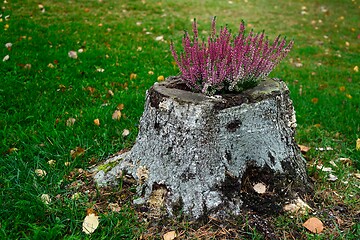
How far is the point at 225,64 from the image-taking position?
2.39 meters

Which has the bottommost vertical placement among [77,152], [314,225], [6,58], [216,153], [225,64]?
[314,225]

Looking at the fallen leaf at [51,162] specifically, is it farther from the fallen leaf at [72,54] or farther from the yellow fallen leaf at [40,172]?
the fallen leaf at [72,54]

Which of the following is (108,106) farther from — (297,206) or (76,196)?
(297,206)

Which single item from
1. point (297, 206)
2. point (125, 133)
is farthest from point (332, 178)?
point (125, 133)

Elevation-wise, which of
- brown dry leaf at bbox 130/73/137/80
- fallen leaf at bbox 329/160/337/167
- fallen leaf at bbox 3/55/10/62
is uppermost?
fallen leaf at bbox 3/55/10/62

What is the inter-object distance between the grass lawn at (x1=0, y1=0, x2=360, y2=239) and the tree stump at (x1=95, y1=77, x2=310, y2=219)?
0.13 m

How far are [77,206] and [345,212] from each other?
5.64 ft

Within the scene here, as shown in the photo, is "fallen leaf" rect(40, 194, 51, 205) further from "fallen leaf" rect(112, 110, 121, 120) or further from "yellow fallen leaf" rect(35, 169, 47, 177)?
"fallen leaf" rect(112, 110, 121, 120)

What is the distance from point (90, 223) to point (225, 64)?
1.23 meters

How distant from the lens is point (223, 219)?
7.56 feet

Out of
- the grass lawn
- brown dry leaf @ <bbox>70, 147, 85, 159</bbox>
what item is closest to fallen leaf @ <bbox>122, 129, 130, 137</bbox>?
the grass lawn

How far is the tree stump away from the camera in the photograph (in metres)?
2.29

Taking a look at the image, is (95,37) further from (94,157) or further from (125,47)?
(94,157)

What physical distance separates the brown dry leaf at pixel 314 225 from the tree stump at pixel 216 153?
0.60 feet
